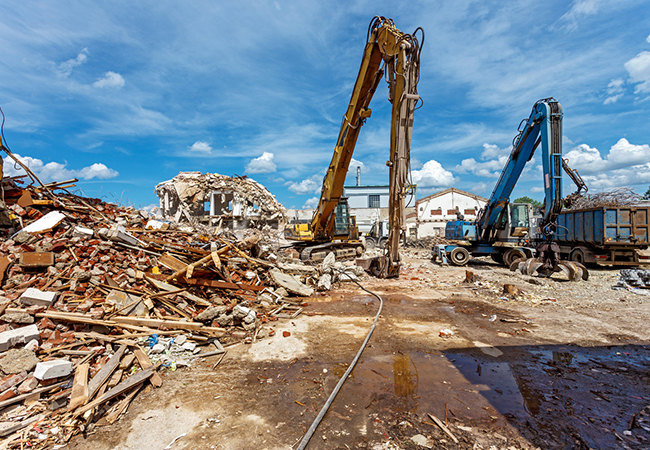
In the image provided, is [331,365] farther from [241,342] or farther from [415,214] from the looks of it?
[415,214]

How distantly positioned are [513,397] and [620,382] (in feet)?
4.92

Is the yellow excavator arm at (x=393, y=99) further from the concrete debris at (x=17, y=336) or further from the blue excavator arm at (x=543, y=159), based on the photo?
the concrete debris at (x=17, y=336)

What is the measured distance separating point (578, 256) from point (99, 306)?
55.2ft

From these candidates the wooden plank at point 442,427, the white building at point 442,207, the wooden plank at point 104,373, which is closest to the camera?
the wooden plank at point 442,427

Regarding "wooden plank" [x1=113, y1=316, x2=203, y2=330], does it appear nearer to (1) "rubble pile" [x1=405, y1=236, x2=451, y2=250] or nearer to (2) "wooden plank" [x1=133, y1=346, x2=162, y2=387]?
(2) "wooden plank" [x1=133, y1=346, x2=162, y2=387]

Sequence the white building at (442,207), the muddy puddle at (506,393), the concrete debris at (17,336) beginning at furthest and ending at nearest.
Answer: the white building at (442,207), the concrete debris at (17,336), the muddy puddle at (506,393)

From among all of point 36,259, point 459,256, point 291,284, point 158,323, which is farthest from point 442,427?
point 459,256

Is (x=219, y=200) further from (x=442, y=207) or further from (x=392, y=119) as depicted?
(x=442, y=207)

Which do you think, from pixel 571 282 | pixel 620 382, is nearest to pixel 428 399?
pixel 620 382

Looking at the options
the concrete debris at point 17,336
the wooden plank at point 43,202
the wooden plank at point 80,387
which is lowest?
→ the wooden plank at point 80,387

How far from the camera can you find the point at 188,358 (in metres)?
4.79

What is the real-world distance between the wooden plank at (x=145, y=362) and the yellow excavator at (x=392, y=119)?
682 cm

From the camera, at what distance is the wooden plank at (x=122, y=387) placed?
3.33 metres

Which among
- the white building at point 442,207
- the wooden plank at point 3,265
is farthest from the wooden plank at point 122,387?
the white building at point 442,207
